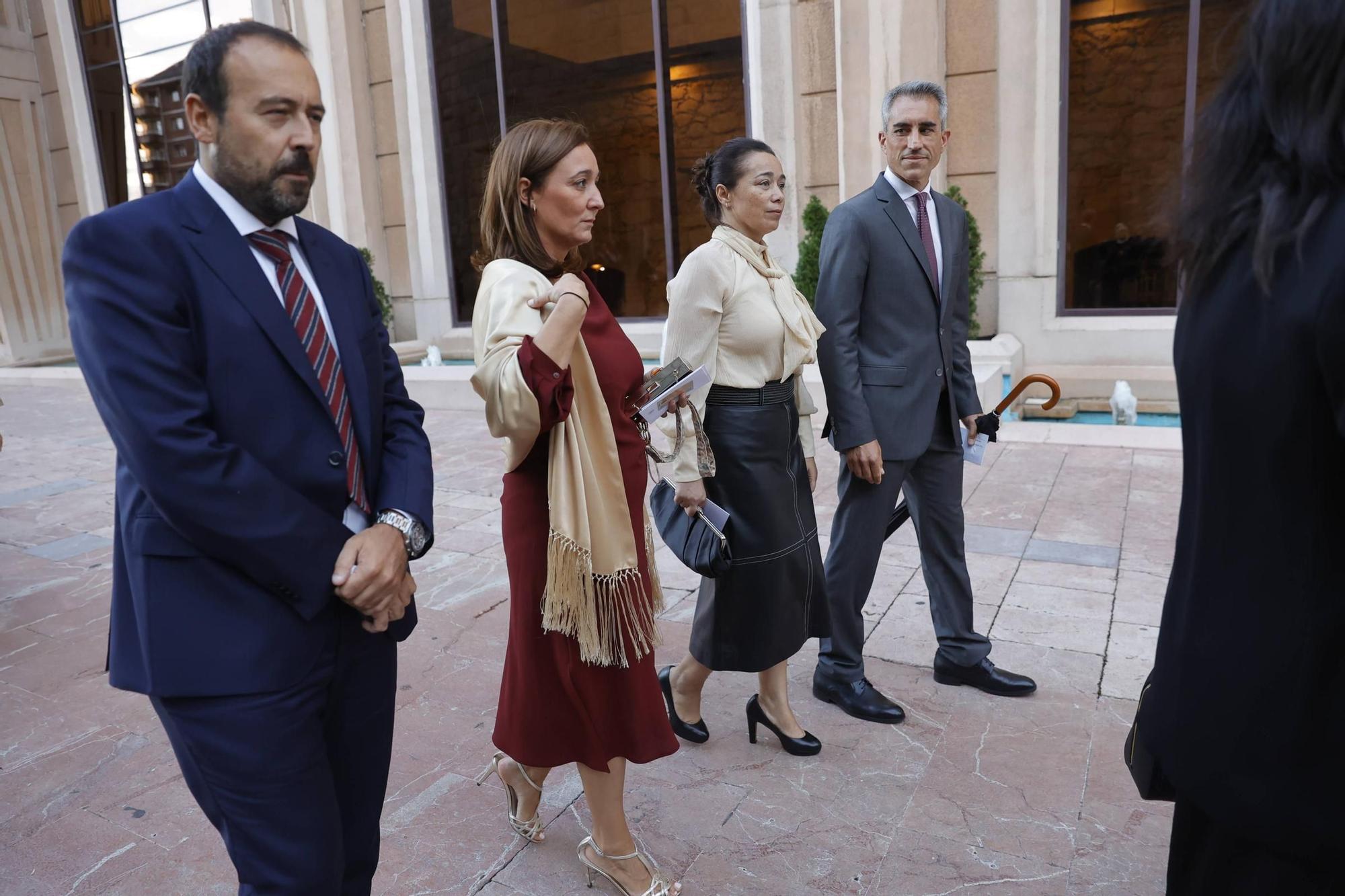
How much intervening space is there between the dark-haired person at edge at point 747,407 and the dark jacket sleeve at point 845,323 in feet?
0.70

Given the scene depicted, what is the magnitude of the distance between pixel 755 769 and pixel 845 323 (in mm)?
1512

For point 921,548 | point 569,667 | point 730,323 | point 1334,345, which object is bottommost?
point 921,548

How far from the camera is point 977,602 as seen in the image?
4.35 meters

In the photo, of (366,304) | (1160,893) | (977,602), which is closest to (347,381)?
(366,304)

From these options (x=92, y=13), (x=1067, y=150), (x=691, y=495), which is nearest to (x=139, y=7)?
(x=92, y=13)

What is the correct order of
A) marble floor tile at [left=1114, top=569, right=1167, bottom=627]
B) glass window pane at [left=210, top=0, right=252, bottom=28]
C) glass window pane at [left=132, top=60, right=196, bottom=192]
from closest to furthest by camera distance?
1. marble floor tile at [left=1114, top=569, right=1167, bottom=627]
2. glass window pane at [left=210, top=0, right=252, bottom=28]
3. glass window pane at [left=132, top=60, right=196, bottom=192]

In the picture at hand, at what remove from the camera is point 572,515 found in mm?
2250

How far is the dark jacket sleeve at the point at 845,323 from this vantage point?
128 inches

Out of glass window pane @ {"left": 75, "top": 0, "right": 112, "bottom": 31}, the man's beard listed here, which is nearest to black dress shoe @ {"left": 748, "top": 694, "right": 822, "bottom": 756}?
the man's beard

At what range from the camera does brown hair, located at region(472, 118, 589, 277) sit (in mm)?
2293

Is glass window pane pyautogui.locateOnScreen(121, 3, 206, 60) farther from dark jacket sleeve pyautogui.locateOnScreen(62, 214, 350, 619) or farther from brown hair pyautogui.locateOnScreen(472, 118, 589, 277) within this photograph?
dark jacket sleeve pyautogui.locateOnScreen(62, 214, 350, 619)

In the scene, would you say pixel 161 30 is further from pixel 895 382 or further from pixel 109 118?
pixel 895 382

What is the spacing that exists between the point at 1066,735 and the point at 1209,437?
7.37ft

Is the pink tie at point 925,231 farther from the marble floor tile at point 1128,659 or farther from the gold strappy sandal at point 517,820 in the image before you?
the gold strappy sandal at point 517,820
